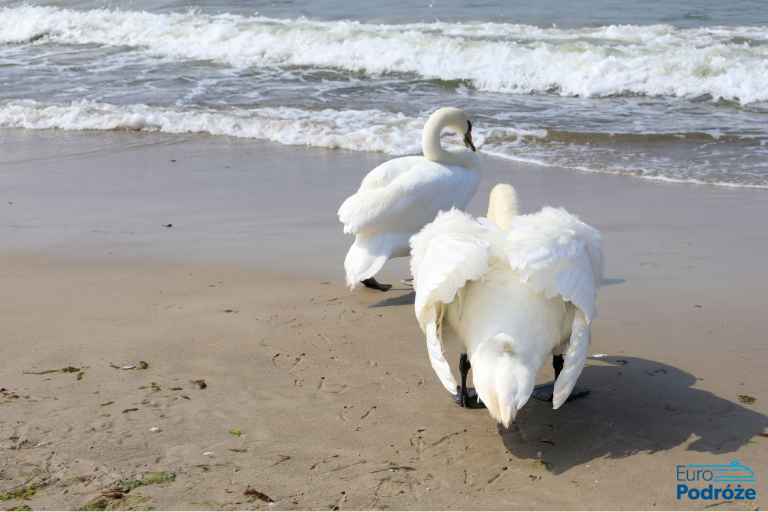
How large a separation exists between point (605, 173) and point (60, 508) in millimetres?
6841

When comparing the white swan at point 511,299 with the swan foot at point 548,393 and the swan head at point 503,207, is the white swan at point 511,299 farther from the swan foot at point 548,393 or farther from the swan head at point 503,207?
the swan head at point 503,207

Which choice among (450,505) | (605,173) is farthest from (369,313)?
(605,173)

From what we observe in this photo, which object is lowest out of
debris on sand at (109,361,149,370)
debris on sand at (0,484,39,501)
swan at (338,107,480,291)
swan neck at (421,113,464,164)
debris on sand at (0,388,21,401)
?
debris on sand at (109,361,149,370)

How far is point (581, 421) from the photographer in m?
4.25

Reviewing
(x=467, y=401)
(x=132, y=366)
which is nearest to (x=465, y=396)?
(x=467, y=401)

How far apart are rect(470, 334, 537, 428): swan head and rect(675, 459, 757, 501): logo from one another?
616 millimetres

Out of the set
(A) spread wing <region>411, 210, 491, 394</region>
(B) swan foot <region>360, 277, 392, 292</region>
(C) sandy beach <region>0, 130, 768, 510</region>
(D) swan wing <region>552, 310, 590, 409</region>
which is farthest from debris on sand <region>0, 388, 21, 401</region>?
(B) swan foot <region>360, 277, 392, 292</region>

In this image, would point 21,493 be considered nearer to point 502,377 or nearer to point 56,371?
point 56,371

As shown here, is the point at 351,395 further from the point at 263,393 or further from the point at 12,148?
the point at 12,148

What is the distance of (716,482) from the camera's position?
362 cm

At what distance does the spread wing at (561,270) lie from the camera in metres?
3.89

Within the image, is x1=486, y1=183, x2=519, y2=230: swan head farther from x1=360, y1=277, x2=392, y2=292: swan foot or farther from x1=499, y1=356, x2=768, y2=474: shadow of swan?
x1=360, y1=277, x2=392, y2=292: swan foot

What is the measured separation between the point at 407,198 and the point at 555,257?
262 cm

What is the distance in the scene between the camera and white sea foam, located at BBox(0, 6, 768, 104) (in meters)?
14.8
